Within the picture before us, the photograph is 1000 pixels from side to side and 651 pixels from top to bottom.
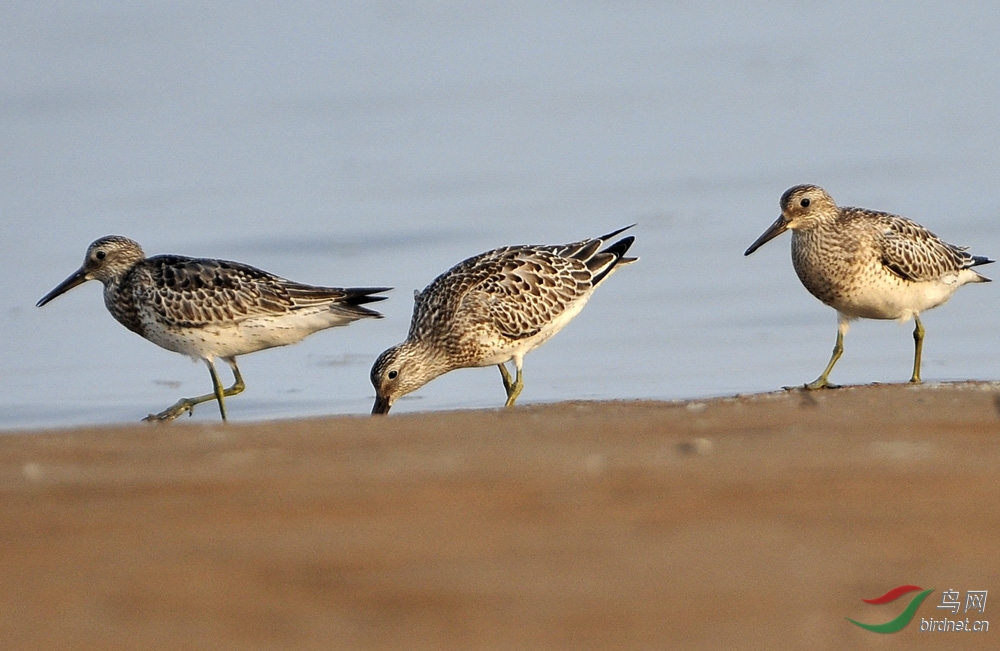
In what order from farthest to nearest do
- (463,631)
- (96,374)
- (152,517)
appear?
(96,374) → (152,517) → (463,631)

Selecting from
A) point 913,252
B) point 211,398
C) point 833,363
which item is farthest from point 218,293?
point 913,252

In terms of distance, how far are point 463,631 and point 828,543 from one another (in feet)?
3.32

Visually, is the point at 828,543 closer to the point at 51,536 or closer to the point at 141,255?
the point at 51,536

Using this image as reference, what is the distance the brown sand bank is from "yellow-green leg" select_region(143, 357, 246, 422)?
4.00 metres

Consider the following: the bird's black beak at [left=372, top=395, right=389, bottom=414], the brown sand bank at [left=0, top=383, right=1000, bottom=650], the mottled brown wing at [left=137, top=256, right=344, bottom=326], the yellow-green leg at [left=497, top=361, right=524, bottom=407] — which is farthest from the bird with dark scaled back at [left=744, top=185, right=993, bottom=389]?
the brown sand bank at [left=0, top=383, right=1000, bottom=650]

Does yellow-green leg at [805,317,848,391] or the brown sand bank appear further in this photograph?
yellow-green leg at [805,317,848,391]

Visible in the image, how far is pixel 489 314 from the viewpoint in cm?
992

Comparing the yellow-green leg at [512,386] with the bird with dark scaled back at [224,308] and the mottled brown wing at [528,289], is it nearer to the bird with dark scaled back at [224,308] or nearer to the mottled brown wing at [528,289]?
the mottled brown wing at [528,289]

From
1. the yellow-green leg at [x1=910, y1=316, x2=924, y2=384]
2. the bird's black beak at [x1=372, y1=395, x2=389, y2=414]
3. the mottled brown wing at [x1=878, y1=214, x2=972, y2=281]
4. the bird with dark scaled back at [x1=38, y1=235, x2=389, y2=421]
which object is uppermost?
the mottled brown wing at [x1=878, y1=214, x2=972, y2=281]

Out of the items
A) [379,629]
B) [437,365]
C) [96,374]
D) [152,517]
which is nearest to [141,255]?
[96,374]

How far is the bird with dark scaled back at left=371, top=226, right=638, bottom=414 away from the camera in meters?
9.76

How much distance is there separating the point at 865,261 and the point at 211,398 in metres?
4.07

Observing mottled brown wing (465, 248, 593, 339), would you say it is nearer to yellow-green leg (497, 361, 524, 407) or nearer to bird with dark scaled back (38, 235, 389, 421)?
yellow-green leg (497, 361, 524, 407)

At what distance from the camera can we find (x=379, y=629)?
379 cm
